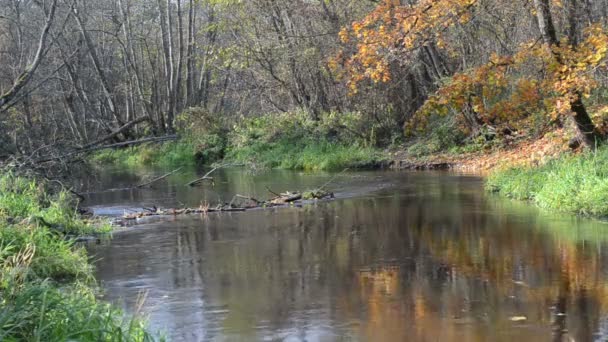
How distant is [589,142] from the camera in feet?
59.6

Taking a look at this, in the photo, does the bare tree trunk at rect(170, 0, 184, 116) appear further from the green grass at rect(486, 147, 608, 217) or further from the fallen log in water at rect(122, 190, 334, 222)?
the green grass at rect(486, 147, 608, 217)

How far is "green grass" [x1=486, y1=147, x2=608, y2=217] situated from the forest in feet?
0.15

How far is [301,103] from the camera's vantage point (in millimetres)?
34094

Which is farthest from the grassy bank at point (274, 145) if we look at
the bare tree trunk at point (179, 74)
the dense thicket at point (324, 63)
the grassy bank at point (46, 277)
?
the grassy bank at point (46, 277)

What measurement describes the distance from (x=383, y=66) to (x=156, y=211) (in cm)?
651

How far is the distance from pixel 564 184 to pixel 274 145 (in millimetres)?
19330

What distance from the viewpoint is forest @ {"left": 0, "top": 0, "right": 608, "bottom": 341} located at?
13.3 metres

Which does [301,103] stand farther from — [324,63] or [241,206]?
[241,206]

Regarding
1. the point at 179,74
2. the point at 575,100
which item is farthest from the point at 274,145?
the point at 575,100

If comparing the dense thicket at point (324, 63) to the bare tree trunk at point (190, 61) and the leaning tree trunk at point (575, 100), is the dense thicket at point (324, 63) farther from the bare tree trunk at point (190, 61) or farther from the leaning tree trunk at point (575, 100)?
the bare tree trunk at point (190, 61)

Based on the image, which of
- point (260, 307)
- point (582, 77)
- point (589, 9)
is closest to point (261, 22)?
point (589, 9)

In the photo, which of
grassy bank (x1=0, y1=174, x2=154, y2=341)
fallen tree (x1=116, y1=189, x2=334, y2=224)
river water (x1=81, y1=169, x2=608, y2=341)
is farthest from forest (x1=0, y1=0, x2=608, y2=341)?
fallen tree (x1=116, y1=189, x2=334, y2=224)

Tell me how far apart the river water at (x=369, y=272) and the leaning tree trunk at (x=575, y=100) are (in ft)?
9.49

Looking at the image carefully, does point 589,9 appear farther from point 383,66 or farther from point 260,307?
point 260,307
